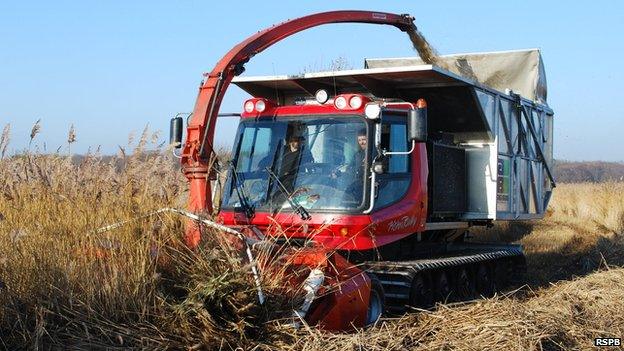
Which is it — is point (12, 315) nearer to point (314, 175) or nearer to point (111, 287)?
point (111, 287)

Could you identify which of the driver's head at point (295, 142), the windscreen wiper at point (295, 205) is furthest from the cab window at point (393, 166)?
the driver's head at point (295, 142)

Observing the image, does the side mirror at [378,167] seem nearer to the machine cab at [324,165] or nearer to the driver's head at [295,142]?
the machine cab at [324,165]

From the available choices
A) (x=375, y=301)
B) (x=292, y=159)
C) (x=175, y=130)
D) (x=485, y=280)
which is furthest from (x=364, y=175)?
(x=485, y=280)

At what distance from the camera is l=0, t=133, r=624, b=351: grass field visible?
16.7 feet

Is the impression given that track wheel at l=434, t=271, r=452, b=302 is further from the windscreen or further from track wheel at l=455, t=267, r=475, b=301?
the windscreen

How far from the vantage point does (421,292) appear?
25.7ft

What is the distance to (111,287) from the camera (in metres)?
5.22

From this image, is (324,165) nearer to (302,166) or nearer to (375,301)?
(302,166)

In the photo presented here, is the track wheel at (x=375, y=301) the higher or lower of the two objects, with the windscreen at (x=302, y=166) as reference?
lower

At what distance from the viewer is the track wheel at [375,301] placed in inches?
271

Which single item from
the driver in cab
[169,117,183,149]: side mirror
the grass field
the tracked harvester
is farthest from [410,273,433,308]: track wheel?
[169,117,183,149]: side mirror

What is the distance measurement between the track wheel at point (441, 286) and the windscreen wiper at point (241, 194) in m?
2.22

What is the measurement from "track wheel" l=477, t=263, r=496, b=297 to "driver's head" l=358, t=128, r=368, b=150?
3021mm

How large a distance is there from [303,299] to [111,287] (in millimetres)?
1430
